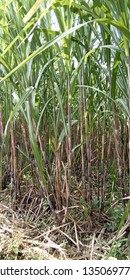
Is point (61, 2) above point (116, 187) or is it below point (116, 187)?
above

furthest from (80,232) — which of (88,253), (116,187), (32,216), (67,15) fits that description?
(67,15)

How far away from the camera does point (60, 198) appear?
904mm

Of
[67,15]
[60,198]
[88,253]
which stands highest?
[67,15]

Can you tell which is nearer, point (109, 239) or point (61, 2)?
point (61, 2)

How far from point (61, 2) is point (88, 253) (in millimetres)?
599

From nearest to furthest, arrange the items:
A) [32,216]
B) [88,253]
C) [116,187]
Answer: [88,253]
[32,216]
[116,187]

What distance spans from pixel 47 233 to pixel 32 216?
14 cm

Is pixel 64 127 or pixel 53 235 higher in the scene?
pixel 64 127

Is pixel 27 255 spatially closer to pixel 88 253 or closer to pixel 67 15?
pixel 88 253
